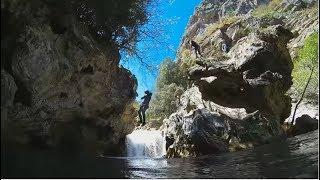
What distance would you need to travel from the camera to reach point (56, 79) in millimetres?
14602

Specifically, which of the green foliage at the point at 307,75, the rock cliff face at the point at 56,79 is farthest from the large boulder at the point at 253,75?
the green foliage at the point at 307,75

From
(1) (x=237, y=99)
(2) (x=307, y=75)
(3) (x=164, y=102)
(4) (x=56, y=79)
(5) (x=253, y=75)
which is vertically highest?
(3) (x=164, y=102)

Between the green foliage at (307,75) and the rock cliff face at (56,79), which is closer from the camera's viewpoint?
the rock cliff face at (56,79)

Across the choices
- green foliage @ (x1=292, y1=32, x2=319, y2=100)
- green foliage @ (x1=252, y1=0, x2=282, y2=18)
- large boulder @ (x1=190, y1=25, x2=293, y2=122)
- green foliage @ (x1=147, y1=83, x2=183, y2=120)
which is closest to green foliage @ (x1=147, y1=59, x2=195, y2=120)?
green foliage @ (x1=147, y1=83, x2=183, y2=120)

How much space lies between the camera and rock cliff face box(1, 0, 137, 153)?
6102mm

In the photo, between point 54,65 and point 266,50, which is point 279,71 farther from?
point 54,65

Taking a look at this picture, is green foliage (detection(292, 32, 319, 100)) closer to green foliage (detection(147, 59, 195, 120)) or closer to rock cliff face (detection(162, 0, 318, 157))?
rock cliff face (detection(162, 0, 318, 157))

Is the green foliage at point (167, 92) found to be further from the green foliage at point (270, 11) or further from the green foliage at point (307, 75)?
the green foliage at point (270, 11)

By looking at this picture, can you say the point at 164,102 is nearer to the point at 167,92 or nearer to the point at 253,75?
the point at 167,92

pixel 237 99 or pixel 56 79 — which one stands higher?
pixel 237 99

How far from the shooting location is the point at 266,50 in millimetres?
30094

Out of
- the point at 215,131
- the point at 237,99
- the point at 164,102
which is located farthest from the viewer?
the point at 164,102

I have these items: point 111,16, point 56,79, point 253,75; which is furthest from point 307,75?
point 56,79

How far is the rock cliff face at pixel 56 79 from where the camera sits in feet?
20.0
